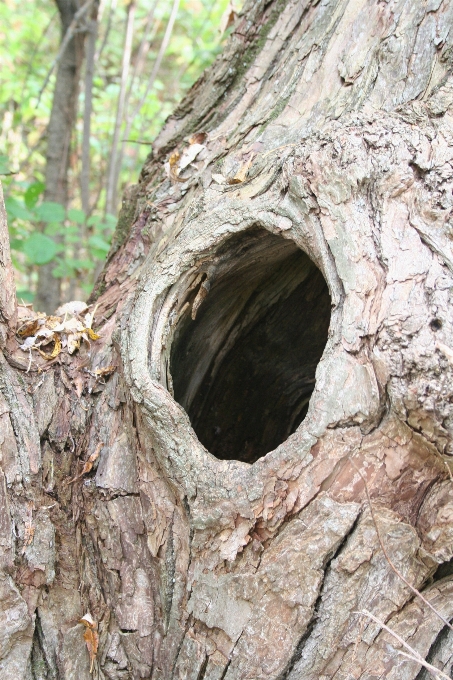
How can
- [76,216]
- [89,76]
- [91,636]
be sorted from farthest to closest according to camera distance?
[89,76] < [76,216] < [91,636]

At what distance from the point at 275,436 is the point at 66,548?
52.1 inches

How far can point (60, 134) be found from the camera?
4523 millimetres

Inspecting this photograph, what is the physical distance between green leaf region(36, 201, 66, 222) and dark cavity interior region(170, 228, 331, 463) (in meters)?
1.52

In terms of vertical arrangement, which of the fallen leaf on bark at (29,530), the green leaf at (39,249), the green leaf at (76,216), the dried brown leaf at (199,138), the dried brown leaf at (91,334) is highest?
the dried brown leaf at (199,138)

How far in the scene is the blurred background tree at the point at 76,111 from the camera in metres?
3.63

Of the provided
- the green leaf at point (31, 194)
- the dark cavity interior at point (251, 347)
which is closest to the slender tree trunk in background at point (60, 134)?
the green leaf at point (31, 194)

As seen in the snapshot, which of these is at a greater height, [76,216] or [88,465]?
[76,216]

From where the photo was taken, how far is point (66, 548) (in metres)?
1.77

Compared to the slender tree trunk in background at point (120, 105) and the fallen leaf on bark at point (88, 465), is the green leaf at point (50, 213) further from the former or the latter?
the fallen leaf on bark at point (88, 465)

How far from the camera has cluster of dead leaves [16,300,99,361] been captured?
195 centimetres

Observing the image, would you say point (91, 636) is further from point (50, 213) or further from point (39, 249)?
point (50, 213)

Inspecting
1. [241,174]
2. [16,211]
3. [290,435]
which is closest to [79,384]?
[290,435]

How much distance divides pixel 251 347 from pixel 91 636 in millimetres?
1381

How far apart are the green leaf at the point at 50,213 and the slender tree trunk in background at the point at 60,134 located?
1.33m
